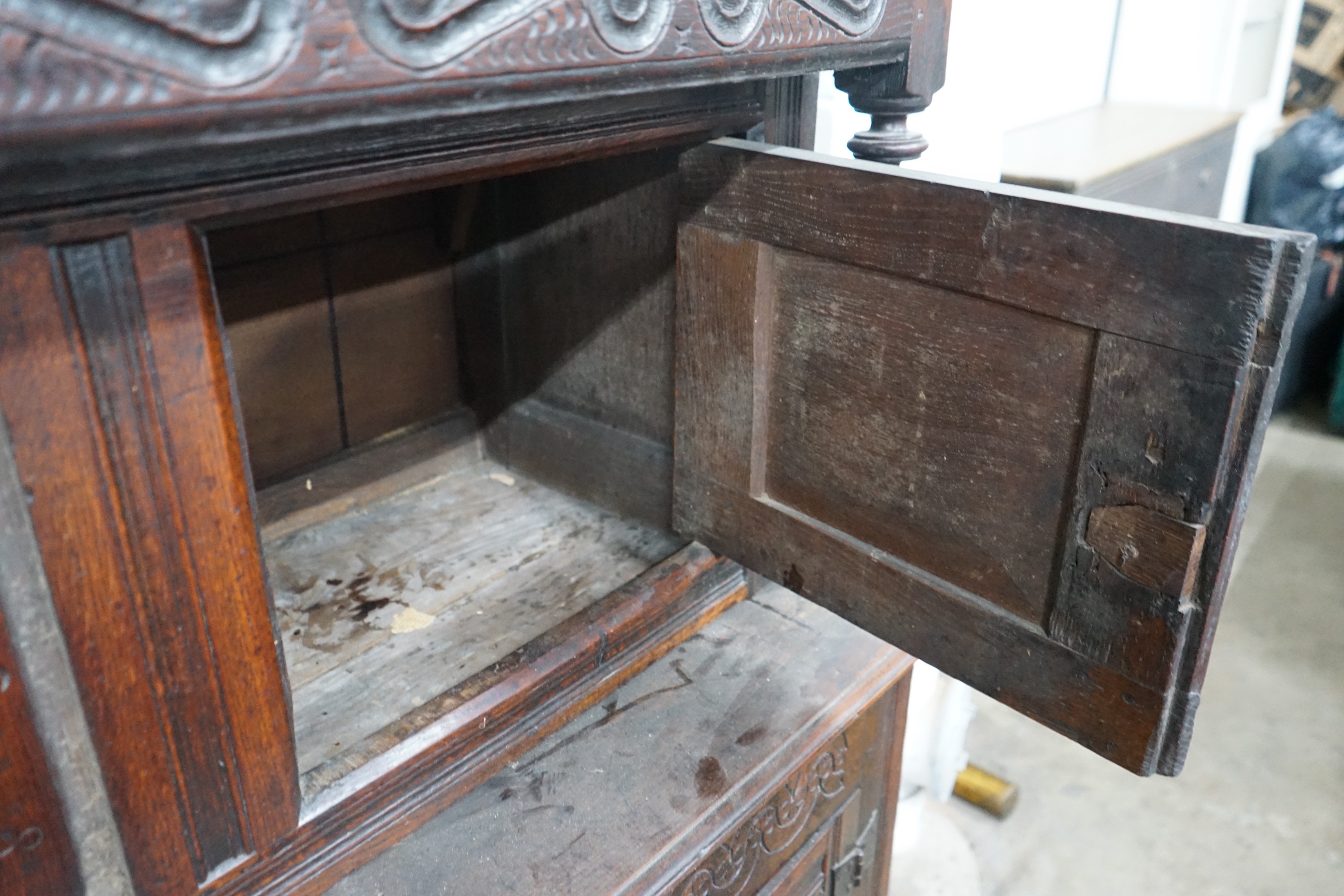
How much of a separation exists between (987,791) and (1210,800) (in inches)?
16.9

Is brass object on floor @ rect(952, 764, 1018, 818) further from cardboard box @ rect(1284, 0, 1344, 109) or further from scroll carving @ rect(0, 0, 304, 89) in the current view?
cardboard box @ rect(1284, 0, 1344, 109)

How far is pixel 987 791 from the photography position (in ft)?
6.20

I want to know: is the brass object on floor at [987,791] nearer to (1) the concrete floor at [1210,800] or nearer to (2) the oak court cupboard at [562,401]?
(1) the concrete floor at [1210,800]

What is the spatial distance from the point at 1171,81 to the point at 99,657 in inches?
128

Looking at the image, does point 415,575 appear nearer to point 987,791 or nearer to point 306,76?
point 306,76

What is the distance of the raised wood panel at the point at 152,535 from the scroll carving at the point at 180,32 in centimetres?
14

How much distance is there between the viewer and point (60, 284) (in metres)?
0.51

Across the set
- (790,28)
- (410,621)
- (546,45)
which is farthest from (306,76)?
(410,621)

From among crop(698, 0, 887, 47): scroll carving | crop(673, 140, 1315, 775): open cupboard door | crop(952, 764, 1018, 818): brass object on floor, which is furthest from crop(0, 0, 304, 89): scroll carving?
crop(952, 764, 1018, 818): brass object on floor

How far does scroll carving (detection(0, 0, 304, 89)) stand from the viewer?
39 centimetres

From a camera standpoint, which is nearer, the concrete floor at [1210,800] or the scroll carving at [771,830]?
the scroll carving at [771,830]

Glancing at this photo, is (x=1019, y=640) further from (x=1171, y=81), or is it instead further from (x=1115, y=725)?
(x=1171, y=81)

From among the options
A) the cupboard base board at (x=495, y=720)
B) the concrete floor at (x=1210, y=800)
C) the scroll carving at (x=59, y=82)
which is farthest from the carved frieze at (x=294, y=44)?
the concrete floor at (x=1210, y=800)

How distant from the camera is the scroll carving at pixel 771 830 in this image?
0.95 metres
